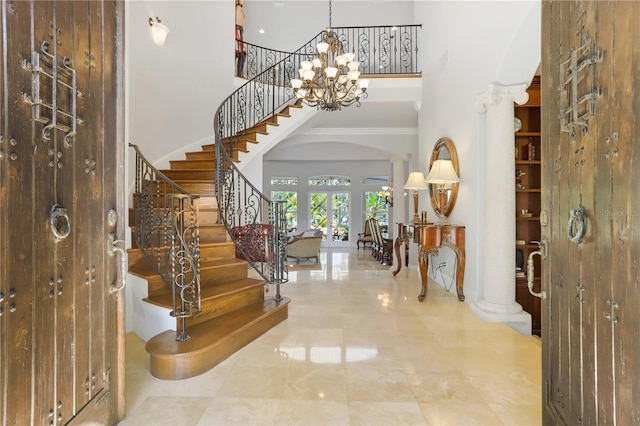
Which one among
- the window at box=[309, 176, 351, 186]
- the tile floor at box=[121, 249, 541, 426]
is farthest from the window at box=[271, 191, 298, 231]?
the tile floor at box=[121, 249, 541, 426]

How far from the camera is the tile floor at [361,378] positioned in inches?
70.7

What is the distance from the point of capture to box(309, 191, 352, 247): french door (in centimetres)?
1230

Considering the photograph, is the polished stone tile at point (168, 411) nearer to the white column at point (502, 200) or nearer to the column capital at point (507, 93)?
the white column at point (502, 200)

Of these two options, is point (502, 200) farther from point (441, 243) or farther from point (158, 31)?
point (158, 31)

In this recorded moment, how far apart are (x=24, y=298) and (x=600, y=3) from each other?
2310 mm

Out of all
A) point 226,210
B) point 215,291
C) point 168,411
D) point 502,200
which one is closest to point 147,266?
point 215,291

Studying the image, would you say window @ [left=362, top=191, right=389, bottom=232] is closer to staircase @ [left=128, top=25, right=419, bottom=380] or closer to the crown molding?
the crown molding

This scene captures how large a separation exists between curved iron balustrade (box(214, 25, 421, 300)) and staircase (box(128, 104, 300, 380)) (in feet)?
0.66

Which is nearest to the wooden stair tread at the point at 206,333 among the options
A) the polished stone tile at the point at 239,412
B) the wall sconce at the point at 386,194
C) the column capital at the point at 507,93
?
the polished stone tile at the point at 239,412

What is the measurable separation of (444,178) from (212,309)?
3138 millimetres

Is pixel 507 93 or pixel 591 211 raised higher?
pixel 507 93

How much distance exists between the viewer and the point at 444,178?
4.02 metres

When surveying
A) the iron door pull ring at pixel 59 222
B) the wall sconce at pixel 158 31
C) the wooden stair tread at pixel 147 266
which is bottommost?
the wooden stair tread at pixel 147 266

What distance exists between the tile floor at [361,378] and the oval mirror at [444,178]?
1.62m
